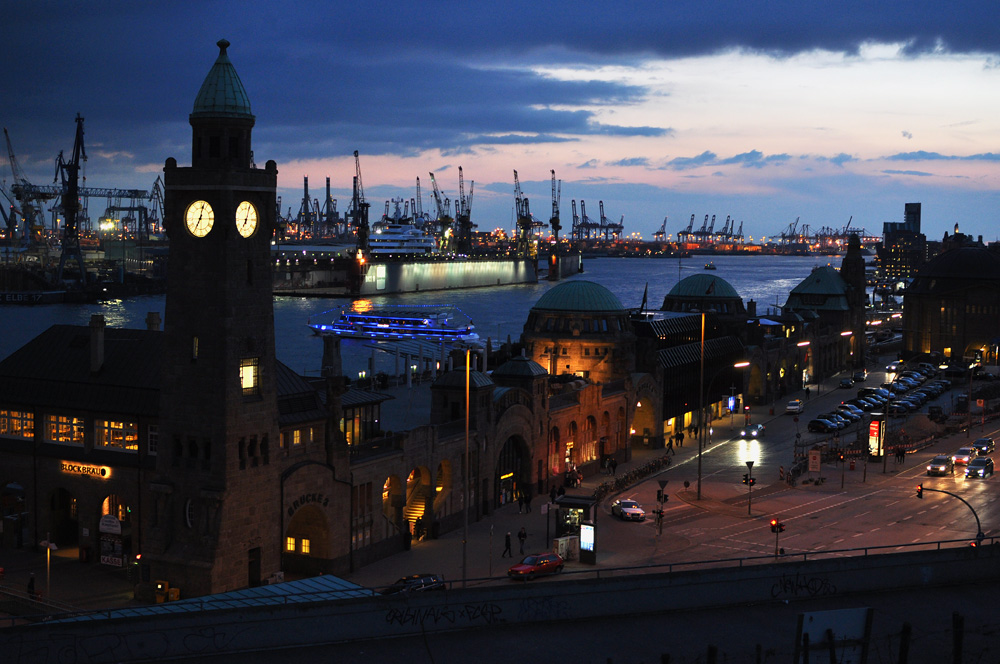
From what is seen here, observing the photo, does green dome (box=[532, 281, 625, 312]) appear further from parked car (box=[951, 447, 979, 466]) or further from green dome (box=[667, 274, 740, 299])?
green dome (box=[667, 274, 740, 299])

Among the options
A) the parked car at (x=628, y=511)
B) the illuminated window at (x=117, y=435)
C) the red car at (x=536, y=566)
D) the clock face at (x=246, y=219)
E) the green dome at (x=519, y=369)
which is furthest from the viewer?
the green dome at (x=519, y=369)

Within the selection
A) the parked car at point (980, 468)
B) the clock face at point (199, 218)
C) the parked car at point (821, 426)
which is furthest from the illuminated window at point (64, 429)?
the parked car at point (821, 426)

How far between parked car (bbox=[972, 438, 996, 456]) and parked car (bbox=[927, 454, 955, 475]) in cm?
549

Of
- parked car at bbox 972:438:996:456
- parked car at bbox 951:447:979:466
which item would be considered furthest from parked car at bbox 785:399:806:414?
parked car at bbox 951:447:979:466

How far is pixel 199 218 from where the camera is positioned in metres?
48.1

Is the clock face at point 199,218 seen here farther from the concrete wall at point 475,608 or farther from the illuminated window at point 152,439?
the concrete wall at point 475,608

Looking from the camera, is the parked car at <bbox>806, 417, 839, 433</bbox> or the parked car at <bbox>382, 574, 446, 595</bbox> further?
the parked car at <bbox>806, 417, 839, 433</bbox>

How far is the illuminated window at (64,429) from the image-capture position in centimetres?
5566

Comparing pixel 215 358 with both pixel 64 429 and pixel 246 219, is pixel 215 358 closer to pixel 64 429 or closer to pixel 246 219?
pixel 246 219

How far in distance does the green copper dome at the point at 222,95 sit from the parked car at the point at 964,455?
55.2 metres

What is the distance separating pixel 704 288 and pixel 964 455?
1556 inches

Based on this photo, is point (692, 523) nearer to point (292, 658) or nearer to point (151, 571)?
point (151, 571)

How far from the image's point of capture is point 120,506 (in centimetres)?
5428

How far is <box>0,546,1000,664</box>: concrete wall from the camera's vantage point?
100ft
